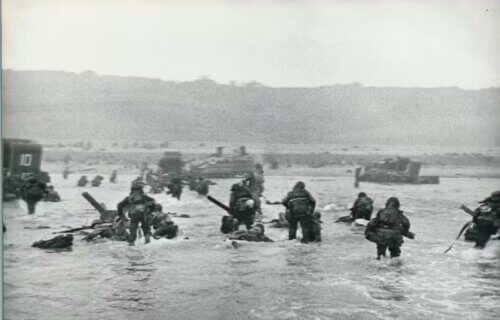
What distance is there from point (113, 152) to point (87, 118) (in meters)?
0.35

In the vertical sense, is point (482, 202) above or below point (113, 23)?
below

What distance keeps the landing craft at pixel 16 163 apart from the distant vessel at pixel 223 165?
4.25 feet

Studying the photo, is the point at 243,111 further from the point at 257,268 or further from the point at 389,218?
the point at 389,218

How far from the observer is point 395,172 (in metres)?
4.14

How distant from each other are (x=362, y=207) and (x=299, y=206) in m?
0.52

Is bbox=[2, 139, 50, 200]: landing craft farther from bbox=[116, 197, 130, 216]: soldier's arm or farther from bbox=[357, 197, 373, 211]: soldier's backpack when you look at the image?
bbox=[357, 197, 373, 211]: soldier's backpack

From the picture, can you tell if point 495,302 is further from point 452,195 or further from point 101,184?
point 101,184

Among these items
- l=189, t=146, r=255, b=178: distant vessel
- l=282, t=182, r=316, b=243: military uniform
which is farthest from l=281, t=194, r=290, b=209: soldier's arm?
l=189, t=146, r=255, b=178: distant vessel

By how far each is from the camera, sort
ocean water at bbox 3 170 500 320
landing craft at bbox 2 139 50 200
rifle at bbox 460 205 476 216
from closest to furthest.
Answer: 1. ocean water at bbox 3 170 500 320
2. landing craft at bbox 2 139 50 200
3. rifle at bbox 460 205 476 216

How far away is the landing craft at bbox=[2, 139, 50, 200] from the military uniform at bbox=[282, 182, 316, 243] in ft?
6.88

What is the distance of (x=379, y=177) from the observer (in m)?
4.10

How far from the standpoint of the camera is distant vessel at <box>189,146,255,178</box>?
4160mm

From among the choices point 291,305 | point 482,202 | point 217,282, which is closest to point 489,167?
point 482,202

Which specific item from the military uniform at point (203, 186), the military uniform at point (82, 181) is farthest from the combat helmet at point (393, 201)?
the military uniform at point (82, 181)
